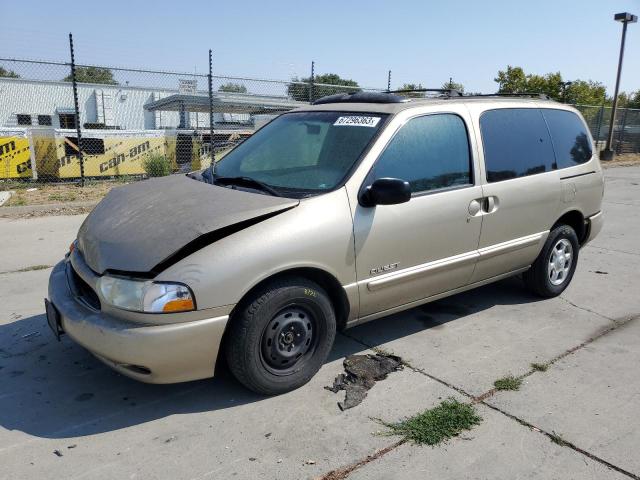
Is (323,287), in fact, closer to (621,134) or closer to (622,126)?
(621,134)

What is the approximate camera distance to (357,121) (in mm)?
3670

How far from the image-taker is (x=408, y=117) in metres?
3.62

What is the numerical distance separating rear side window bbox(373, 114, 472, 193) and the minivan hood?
827 mm

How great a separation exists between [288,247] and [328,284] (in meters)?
0.47

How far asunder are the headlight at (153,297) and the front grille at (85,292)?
0.31 m

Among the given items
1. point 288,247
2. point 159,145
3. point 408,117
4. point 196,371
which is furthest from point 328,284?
point 159,145

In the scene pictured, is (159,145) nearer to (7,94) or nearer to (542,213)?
(542,213)

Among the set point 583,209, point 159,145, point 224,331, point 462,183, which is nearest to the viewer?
point 224,331

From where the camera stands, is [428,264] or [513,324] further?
[513,324]

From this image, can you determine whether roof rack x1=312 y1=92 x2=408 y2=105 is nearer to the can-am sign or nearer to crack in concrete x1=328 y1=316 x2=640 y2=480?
crack in concrete x1=328 y1=316 x2=640 y2=480

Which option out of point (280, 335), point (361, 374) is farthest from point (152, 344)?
point (361, 374)

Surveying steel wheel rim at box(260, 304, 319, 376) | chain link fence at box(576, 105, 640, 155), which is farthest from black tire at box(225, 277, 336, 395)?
chain link fence at box(576, 105, 640, 155)

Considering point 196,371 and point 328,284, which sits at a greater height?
point 328,284

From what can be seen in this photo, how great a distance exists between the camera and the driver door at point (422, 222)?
3.38 m
